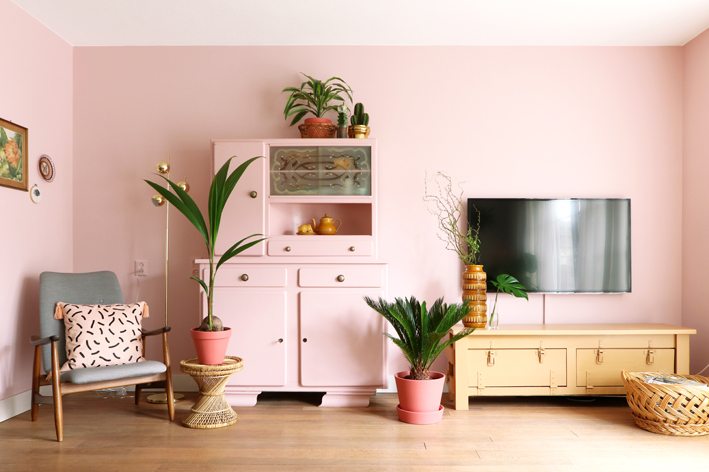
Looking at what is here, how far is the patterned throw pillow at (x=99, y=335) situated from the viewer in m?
3.33

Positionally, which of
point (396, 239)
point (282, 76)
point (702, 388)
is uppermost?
point (282, 76)

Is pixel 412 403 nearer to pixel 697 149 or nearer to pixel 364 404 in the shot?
pixel 364 404

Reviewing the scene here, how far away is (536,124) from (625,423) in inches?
80.8

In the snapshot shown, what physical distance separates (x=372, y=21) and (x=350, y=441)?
255 cm

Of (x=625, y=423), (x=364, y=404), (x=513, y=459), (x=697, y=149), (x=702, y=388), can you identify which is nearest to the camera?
(x=513, y=459)

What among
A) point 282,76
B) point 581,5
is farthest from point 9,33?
point 581,5

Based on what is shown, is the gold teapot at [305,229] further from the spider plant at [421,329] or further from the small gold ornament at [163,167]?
the small gold ornament at [163,167]

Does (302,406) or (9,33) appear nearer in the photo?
(9,33)

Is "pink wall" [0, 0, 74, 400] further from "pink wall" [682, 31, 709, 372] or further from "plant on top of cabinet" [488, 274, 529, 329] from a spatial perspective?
"pink wall" [682, 31, 709, 372]

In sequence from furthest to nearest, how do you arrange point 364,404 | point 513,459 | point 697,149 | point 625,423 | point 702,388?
point 697,149
point 364,404
point 625,423
point 702,388
point 513,459

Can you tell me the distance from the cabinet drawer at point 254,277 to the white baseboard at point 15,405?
136cm

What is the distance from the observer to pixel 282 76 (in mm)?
4234

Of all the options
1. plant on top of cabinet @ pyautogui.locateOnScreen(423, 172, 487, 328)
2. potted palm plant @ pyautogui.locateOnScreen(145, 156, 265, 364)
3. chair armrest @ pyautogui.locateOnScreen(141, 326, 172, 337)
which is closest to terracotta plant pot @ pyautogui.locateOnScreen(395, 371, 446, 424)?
plant on top of cabinet @ pyautogui.locateOnScreen(423, 172, 487, 328)

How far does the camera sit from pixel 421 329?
3.48 metres
